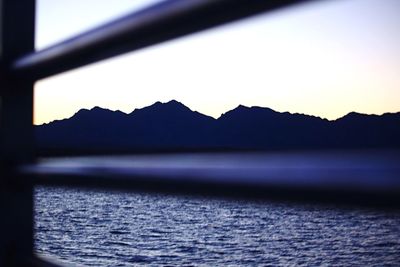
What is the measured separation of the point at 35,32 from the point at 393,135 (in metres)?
106

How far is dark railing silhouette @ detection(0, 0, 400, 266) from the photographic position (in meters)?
0.40

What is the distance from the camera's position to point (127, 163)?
0.66 m

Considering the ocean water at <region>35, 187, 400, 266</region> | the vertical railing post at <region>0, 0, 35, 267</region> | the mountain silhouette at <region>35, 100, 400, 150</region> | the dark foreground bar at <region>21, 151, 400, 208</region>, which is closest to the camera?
the dark foreground bar at <region>21, 151, 400, 208</region>

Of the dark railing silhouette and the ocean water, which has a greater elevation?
the dark railing silhouette

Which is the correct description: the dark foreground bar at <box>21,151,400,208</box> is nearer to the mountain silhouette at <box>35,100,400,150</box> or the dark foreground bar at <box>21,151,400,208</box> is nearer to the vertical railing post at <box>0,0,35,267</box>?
the vertical railing post at <box>0,0,35,267</box>

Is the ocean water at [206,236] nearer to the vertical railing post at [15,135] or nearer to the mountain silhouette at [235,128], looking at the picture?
the mountain silhouette at [235,128]

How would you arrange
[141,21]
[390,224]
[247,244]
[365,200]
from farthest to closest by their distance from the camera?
1. [390,224]
2. [247,244]
3. [141,21]
4. [365,200]

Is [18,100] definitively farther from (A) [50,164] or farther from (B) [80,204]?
(B) [80,204]

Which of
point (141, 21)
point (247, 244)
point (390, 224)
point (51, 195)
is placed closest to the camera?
point (141, 21)

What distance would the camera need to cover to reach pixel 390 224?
78625 millimetres

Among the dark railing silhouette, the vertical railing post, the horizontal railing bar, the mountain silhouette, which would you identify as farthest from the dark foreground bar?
the mountain silhouette

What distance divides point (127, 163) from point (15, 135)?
45 cm

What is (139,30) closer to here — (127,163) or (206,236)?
(127,163)

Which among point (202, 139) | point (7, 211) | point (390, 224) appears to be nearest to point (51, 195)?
point (202, 139)
